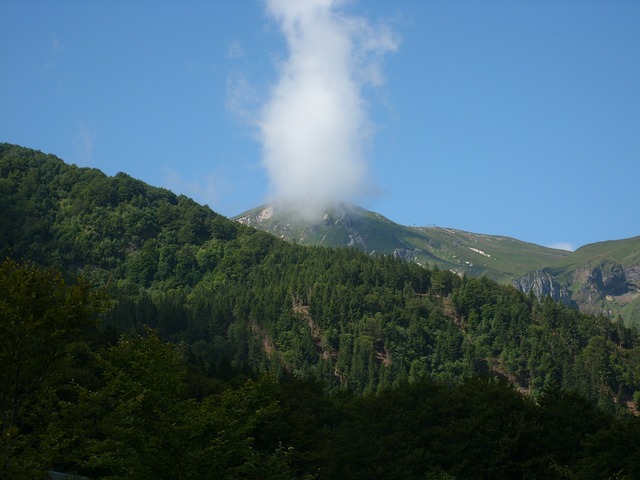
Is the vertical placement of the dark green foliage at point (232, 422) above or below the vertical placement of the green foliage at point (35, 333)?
below

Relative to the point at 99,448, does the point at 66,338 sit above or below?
above

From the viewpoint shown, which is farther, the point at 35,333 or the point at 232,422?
the point at 232,422

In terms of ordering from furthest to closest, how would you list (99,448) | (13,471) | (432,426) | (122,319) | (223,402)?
(122,319) → (432,426) → (223,402) → (99,448) → (13,471)

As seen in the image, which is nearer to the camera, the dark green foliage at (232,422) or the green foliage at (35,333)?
the green foliage at (35,333)

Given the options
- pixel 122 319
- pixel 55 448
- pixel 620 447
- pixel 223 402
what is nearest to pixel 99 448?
pixel 55 448

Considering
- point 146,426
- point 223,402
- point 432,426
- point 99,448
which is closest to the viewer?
point 99,448

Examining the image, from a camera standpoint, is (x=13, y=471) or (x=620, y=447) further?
(x=620, y=447)

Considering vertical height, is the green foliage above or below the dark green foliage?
above

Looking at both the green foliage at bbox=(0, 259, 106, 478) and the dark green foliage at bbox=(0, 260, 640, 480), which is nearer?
the green foliage at bbox=(0, 259, 106, 478)

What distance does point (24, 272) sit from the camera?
36.6 metres

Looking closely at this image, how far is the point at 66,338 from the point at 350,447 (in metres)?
43.6

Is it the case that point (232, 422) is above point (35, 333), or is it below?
below

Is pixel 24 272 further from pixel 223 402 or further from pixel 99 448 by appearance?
pixel 223 402

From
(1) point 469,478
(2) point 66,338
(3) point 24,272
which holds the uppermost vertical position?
(3) point 24,272
